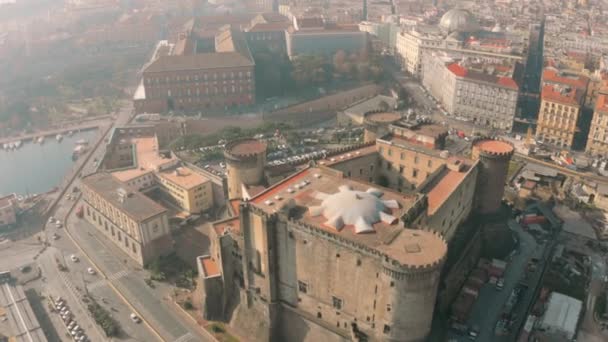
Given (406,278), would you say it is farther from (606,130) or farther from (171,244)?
(606,130)

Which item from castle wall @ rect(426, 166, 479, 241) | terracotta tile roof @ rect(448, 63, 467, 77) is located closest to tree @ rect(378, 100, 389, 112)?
terracotta tile roof @ rect(448, 63, 467, 77)

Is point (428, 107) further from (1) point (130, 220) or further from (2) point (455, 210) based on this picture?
(1) point (130, 220)

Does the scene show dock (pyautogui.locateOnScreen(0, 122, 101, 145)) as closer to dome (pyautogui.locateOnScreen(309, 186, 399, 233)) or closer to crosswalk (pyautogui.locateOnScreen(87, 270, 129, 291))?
crosswalk (pyautogui.locateOnScreen(87, 270, 129, 291))

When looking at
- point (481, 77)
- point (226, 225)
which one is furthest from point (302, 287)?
point (481, 77)

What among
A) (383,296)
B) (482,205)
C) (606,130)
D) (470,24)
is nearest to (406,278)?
(383,296)

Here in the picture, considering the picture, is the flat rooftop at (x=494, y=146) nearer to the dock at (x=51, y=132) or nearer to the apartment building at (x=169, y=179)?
the apartment building at (x=169, y=179)

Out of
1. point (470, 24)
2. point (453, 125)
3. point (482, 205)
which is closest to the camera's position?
point (482, 205)
